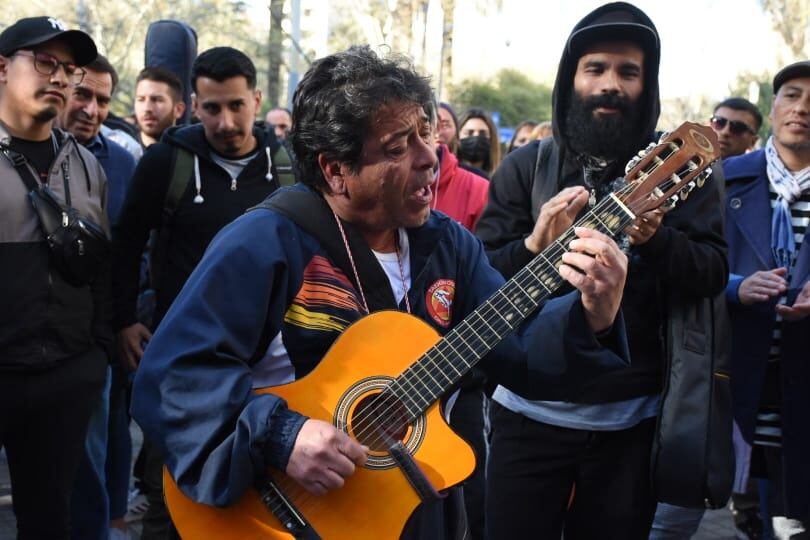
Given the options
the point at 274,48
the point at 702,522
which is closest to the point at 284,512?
the point at 702,522

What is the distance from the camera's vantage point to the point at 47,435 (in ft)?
12.3

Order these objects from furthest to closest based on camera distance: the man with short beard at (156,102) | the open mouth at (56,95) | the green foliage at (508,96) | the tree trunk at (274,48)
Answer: the green foliage at (508,96), the tree trunk at (274,48), the man with short beard at (156,102), the open mouth at (56,95)

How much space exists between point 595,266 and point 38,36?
8.16 feet

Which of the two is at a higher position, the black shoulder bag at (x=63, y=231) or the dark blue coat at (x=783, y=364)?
the black shoulder bag at (x=63, y=231)

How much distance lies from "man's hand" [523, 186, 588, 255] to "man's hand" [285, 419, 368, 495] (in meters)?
1.04

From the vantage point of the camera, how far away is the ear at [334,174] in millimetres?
2534

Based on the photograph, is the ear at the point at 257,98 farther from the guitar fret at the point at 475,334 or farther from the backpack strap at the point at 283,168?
the guitar fret at the point at 475,334

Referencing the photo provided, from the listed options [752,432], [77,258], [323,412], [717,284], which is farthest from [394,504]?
[752,432]

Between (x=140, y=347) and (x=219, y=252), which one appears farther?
(x=140, y=347)

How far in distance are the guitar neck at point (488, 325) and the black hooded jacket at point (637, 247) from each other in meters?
0.68

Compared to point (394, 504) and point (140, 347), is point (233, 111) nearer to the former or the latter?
point (140, 347)

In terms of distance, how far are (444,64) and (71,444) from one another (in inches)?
952

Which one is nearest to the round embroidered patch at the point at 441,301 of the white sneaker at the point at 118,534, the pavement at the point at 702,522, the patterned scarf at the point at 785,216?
the patterned scarf at the point at 785,216

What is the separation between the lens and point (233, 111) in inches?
180
